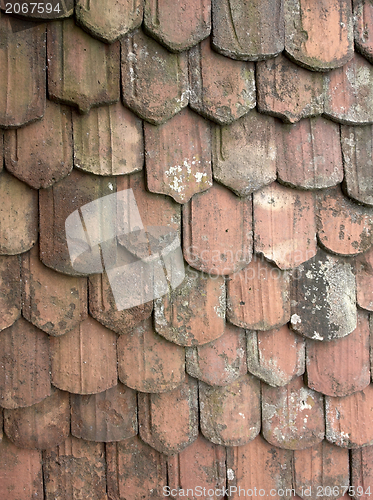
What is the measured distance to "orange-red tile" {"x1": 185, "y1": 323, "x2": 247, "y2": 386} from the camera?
1.26 m

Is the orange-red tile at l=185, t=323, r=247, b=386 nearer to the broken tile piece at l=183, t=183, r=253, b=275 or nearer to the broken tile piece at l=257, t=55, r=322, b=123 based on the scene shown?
the broken tile piece at l=183, t=183, r=253, b=275

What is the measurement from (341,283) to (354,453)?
0.58 metres

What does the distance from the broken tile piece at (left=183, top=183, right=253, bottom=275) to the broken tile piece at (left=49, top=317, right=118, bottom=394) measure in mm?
362

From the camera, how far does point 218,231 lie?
1.22m

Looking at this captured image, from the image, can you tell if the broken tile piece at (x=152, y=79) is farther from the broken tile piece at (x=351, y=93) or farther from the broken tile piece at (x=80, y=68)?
the broken tile piece at (x=351, y=93)

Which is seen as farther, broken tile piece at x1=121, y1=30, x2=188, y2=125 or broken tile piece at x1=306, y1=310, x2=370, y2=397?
broken tile piece at x1=306, y1=310, x2=370, y2=397

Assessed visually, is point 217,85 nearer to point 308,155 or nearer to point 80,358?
point 308,155

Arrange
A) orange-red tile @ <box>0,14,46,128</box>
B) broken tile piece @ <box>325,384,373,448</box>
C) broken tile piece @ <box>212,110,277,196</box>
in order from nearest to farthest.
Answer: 1. orange-red tile @ <box>0,14,46,128</box>
2. broken tile piece @ <box>212,110,277,196</box>
3. broken tile piece @ <box>325,384,373,448</box>

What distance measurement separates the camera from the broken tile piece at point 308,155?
1236mm

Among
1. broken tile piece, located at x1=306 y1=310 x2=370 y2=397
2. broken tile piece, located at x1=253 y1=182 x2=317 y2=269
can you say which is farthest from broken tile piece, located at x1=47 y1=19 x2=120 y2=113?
broken tile piece, located at x1=306 y1=310 x2=370 y2=397

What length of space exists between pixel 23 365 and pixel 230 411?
65 cm

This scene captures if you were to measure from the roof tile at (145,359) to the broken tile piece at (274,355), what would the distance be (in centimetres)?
25

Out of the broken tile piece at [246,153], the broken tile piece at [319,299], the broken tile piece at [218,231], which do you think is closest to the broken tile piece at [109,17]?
the broken tile piece at [246,153]

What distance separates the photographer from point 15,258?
1178mm
